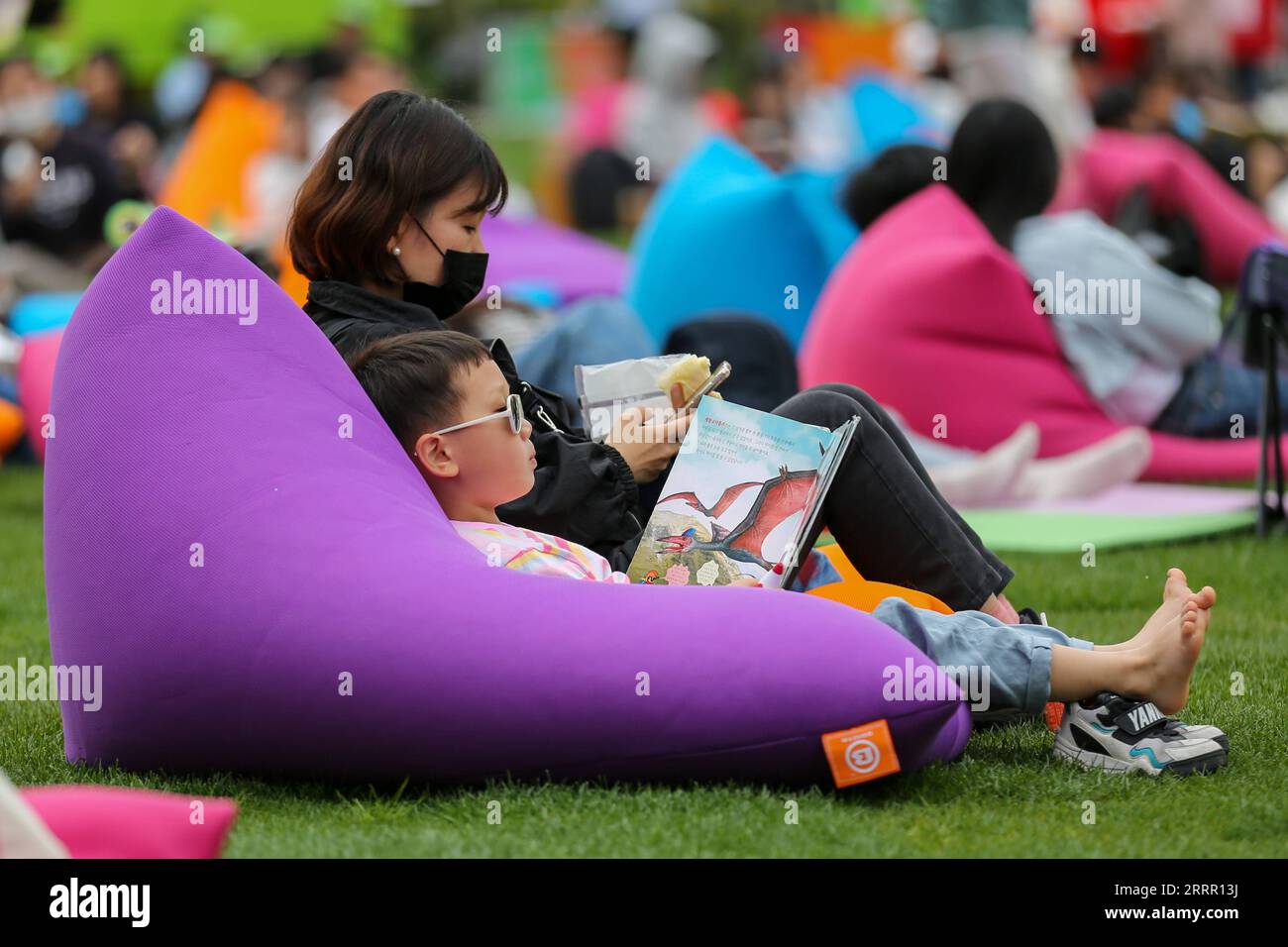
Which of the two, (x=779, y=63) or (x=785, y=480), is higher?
(x=779, y=63)

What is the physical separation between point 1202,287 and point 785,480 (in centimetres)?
410

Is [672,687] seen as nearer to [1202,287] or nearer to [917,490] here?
[917,490]

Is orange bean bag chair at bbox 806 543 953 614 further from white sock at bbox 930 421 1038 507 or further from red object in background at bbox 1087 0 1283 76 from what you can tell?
red object in background at bbox 1087 0 1283 76

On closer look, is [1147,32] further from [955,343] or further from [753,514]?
[753,514]

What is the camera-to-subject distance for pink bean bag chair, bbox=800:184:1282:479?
6.69 metres

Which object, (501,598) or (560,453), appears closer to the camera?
(501,598)

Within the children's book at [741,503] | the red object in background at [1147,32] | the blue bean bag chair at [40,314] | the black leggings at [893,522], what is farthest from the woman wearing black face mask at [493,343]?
the red object in background at [1147,32]

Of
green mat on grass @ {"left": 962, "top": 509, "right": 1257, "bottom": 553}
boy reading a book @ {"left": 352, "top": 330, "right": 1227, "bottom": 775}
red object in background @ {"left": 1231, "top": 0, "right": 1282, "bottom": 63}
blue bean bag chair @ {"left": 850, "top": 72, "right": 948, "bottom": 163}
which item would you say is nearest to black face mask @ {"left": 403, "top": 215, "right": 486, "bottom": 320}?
boy reading a book @ {"left": 352, "top": 330, "right": 1227, "bottom": 775}

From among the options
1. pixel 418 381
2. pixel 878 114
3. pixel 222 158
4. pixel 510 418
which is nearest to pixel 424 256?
pixel 418 381

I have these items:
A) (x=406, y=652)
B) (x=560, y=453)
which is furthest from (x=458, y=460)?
(x=406, y=652)

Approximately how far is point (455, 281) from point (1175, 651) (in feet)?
5.38

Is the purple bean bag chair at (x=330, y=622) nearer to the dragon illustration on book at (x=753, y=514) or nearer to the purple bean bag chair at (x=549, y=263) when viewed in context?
the dragon illustration on book at (x=753, y=514)

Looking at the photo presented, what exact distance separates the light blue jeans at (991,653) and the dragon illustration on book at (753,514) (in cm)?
28
